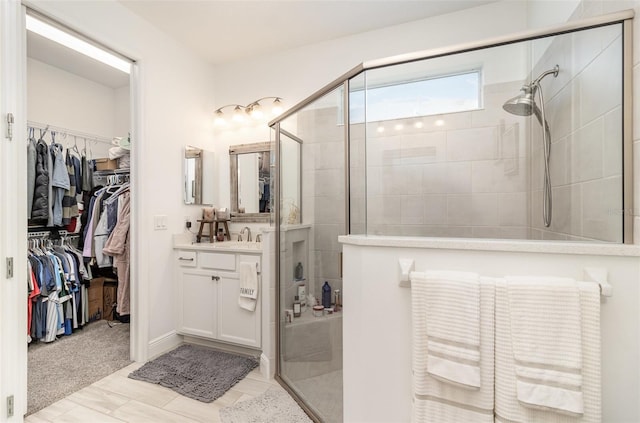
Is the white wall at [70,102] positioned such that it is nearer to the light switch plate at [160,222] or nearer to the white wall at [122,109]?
the white wall at [122,109]

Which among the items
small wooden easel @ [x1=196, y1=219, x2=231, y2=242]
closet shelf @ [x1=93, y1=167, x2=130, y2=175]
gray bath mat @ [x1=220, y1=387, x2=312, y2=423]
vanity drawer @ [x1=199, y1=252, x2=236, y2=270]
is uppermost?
closet shelf @ [x1=93, y1=167, x2=130, y2=175]

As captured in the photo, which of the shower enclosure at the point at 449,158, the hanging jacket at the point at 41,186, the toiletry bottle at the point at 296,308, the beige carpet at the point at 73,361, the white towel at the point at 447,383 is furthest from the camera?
the hanging jacket at the point at 41,186

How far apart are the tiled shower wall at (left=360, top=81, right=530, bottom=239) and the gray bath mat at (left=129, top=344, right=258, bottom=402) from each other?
1532 mm

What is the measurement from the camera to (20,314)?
5.27 feet

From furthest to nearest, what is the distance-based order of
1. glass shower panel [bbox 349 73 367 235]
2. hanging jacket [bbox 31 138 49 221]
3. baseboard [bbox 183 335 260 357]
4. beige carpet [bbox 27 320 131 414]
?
hanging jacket [bbox 31 138 49 221]
baseboard [bbox 183 335 260 357]
beige carpet [bbox 27 320 131 414]
glass shower panel [bbox 349 73 367 235]

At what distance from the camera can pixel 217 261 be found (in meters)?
2.49

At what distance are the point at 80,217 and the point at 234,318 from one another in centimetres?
223

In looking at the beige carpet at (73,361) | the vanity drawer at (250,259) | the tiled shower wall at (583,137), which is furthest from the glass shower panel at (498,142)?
the beige carpet at (73,361)

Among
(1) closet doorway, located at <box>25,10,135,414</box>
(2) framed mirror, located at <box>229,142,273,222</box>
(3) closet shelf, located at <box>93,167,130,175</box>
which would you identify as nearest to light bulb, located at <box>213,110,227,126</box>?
(2) framed mirror, located at <box>229,142,273,222</box>

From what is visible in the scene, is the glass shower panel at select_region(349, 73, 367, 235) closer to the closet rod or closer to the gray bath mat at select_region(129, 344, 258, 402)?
the gray bath mat at select_region(129, 344, 258, 402)

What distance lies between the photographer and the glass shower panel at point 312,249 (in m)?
1.67

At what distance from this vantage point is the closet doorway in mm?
2623

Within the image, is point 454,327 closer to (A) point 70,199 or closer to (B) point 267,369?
(B) point 267,369

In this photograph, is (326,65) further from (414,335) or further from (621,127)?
(414,335)
